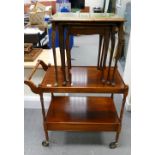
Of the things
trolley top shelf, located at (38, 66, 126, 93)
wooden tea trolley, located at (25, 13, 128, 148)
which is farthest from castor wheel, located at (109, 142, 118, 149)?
trolley top shelf, located at (38, 66, 126, 93)

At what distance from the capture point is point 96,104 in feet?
6.04

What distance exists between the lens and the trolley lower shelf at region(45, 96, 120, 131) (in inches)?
61.2

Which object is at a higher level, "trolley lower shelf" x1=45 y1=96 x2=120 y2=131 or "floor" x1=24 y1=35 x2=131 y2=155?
"trolley lower shelf" x1=45 y1=96 x2=120 y2=131

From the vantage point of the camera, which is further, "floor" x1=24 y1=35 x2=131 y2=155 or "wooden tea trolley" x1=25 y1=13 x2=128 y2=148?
"floor" x1=24 y1=35 x2=131 y2=155

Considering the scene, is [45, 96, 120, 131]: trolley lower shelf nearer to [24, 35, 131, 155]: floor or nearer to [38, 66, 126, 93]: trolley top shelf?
[24, 35, 131, 155]: floor

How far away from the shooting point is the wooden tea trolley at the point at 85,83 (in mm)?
1181

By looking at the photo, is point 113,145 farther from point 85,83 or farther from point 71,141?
point 85,83

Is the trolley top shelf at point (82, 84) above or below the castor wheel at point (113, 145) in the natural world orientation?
above

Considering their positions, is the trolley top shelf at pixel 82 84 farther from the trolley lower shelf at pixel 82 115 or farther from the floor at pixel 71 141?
the floor at pixel 71 141

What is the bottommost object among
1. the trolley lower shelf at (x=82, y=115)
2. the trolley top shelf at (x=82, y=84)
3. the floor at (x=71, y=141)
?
the floor at (x=71, y=141)

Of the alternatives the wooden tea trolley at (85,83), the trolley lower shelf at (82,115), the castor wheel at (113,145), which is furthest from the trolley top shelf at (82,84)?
the castor wheel at (113,145)

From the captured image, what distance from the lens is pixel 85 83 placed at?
4.74ft
